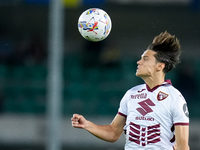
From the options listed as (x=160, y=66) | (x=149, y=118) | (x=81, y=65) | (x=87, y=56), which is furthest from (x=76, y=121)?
(x=81, y=65)

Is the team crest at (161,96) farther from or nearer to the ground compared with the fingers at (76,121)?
farther from the ground

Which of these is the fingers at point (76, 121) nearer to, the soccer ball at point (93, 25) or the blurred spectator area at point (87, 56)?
the soccer ball at point (93, 25)

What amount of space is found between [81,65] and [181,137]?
24.2 feet

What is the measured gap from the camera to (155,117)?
3.69 meters

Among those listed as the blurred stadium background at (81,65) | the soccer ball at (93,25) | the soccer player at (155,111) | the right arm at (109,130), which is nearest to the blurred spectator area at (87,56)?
the blurred stadium background at (81,65)

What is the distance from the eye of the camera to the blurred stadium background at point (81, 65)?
909 cm

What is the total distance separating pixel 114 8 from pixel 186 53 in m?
2.42

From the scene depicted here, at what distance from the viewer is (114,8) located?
1203 cm

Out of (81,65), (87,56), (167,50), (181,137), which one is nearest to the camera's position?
(181,137)

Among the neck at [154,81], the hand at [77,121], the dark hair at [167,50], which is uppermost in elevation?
the dark hair at [167,50]

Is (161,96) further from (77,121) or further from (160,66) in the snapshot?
(77,121)

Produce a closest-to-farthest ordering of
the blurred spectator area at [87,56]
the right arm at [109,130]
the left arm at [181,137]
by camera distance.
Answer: the left arm at [181,137]
the right arm at [109,130]
the blurred spectator area at [87,56]

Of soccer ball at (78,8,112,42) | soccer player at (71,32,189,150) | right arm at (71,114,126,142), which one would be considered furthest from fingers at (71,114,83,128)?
soccer ball at (78,8,112,42)

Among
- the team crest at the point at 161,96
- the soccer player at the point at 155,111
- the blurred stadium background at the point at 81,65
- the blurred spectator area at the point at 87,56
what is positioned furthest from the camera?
the blurred spectator area at the point at 87,56
